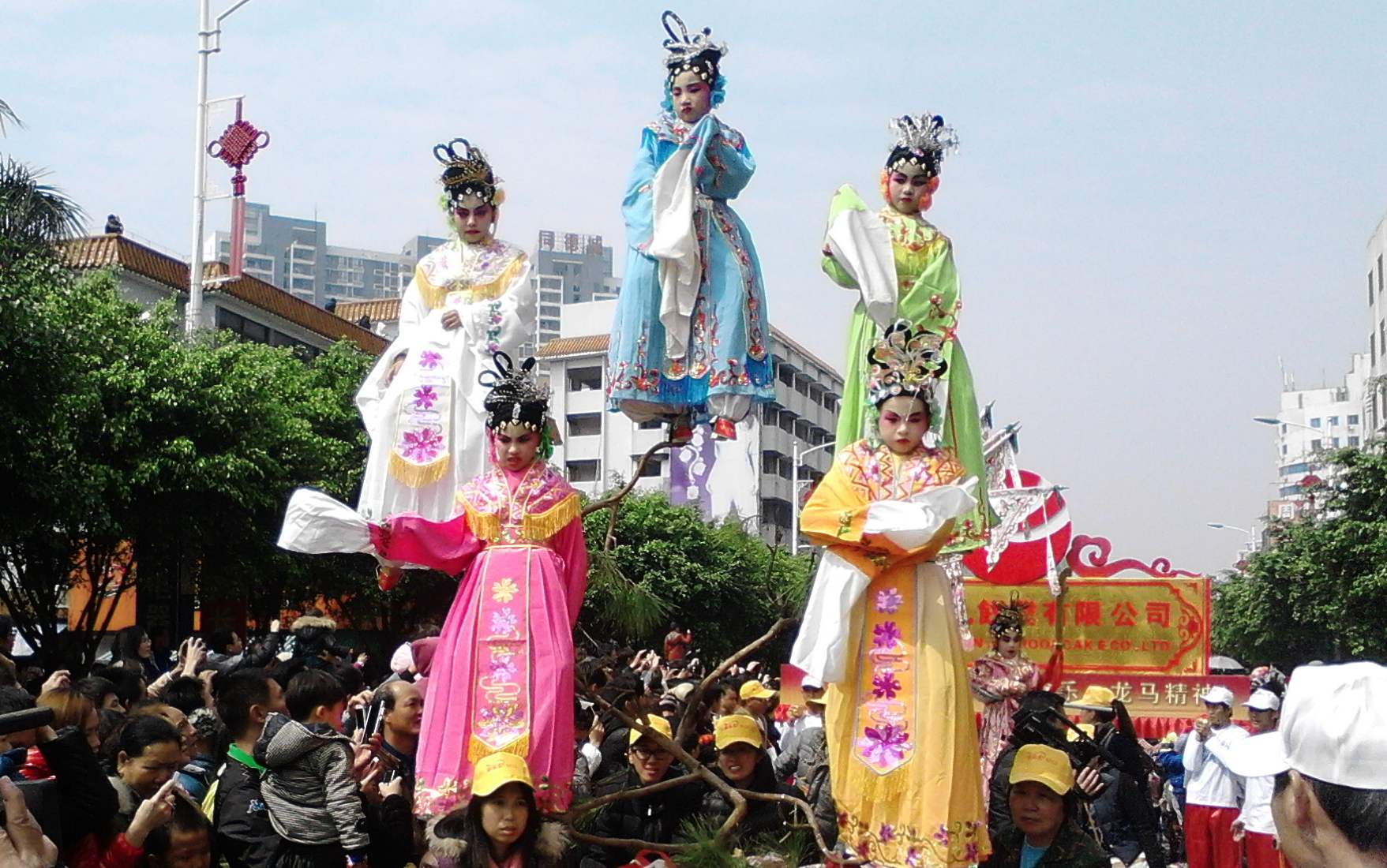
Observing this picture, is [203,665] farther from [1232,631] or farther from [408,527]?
[1232,631]

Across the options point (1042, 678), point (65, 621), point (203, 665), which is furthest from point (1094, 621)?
point (65, 621)

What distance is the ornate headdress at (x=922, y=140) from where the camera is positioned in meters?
7.27

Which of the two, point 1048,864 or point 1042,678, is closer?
point 1048,864

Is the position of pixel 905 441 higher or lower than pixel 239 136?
lower

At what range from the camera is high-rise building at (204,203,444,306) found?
10238 centimetres

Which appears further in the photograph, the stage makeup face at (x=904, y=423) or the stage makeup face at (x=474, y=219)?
the stage makeup face at (x=474, y=219)

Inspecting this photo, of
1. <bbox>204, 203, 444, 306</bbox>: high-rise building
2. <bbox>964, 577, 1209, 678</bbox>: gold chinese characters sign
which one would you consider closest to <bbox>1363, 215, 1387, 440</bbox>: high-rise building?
<bbox>964, 577, 1209, 678</bbox>: gold chinese characters sign

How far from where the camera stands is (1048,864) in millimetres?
5707

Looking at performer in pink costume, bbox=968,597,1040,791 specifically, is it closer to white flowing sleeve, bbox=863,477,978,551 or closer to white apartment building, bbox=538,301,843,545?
white flowing sleeve, bbox=863,477,978,551

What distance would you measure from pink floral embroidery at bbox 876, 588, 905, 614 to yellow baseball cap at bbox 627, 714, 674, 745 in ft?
3.31

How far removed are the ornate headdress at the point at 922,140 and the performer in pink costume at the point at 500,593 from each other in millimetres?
1922

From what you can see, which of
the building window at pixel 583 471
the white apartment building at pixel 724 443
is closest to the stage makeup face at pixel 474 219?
the white apartment building at pixel 724 443

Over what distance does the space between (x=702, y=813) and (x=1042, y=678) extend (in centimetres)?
259

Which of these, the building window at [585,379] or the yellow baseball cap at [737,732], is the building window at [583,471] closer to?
the building window at [585,379]
